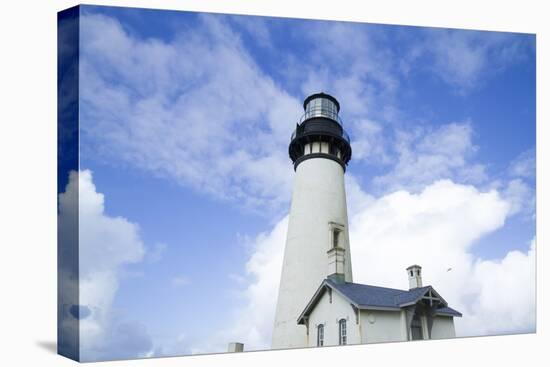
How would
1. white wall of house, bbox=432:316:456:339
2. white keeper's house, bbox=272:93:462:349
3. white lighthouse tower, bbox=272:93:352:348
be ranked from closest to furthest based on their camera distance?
white keeper's house, bbox=272:93:462:349 < white wall of house, bbox=432:316:456:339 < white lighthouse tower, bbox=272:93:352:348

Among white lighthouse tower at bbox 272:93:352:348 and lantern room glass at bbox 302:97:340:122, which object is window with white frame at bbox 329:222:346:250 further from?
lantern room glass at bbox 302:97:340:122

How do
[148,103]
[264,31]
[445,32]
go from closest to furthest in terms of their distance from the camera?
[148,103], [264,31], [445,32]

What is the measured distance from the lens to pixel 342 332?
12102 millimetres

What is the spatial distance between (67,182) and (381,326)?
7.11 m

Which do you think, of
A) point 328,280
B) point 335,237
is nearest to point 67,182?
point 328,280

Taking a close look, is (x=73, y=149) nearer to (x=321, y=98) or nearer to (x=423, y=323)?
(x=321, y=98)

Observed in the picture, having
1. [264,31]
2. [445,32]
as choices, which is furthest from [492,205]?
[264,31]

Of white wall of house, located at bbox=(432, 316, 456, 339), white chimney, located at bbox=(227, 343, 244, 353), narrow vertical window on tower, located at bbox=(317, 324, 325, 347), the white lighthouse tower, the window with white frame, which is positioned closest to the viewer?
white chimney, located at bbox=(227, 343, 244, 353)

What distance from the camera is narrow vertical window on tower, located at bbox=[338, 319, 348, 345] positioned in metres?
12.0

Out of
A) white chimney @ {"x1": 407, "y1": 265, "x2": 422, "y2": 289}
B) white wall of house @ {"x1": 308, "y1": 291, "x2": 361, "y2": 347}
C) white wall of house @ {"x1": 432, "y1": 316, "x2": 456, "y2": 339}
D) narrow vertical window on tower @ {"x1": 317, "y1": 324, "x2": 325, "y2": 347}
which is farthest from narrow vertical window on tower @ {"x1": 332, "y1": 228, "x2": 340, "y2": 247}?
white wall of house @ {"x1": 432, "y1": 316, "x2": 456, "y2": 339}

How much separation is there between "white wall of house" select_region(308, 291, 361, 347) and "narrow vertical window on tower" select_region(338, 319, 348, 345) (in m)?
0.06

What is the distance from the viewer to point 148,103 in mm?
11211

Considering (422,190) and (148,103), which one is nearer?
(148,103)

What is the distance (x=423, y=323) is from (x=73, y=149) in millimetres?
8458
